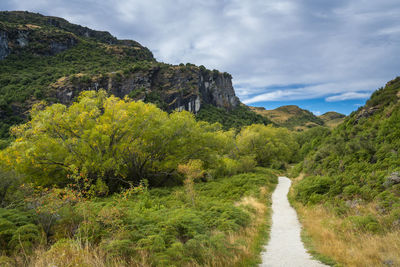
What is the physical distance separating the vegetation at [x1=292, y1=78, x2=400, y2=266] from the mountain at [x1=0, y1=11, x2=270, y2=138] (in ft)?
238

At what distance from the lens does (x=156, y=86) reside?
10588 cm

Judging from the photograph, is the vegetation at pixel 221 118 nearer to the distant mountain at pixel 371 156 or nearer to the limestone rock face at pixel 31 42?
the distant mountain at pixel 371 156

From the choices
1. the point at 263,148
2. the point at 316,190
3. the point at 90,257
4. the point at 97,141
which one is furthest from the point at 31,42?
the point at 316,190

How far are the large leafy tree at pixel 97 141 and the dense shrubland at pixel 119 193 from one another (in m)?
0.08

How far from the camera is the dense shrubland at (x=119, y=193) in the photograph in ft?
17.7

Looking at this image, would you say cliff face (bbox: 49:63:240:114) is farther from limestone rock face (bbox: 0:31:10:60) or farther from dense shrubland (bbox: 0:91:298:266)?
dense shrubland (bbox: 0:91:298:266)

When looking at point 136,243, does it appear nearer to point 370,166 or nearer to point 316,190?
point 316,190

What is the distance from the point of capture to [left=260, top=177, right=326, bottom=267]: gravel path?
597 centimetres

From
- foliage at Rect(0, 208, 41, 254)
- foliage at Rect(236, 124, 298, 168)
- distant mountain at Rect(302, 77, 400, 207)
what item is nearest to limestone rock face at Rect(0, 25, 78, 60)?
foliage at Rect(236, 124, 298, 168)

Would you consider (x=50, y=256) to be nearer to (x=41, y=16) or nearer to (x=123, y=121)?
(x=123, y=121)

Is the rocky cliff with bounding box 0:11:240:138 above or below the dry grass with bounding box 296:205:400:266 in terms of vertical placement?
above

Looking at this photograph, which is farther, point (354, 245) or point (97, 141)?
point (97, 141)

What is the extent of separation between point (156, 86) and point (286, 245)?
105 metres

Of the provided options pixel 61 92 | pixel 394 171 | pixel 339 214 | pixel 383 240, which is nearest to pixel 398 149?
pixel 394 171
